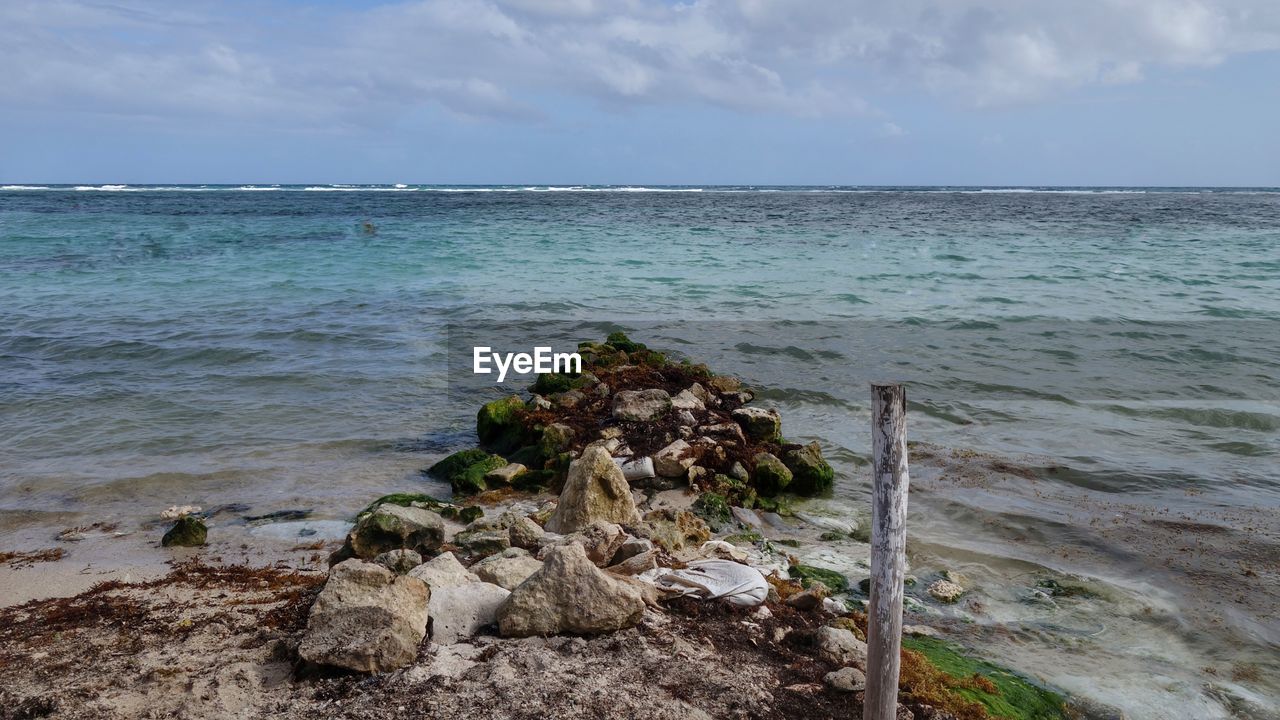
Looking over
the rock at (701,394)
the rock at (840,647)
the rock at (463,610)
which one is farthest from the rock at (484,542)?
the rock at (701,394)

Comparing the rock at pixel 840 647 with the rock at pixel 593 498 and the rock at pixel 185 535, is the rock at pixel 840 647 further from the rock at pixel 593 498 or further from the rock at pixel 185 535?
the rock at pixel 185 535

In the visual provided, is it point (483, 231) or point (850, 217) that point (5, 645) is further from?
point (850, 217)

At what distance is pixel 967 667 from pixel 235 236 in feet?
118

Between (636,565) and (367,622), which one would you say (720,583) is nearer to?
(636,565)

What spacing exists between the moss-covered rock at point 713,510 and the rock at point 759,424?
1.51 meters

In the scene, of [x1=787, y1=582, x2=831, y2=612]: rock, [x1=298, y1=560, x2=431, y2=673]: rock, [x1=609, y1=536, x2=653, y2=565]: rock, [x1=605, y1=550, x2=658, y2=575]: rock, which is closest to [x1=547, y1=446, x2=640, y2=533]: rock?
[x1=609, y1=536, x2=653, y2=565]: rock

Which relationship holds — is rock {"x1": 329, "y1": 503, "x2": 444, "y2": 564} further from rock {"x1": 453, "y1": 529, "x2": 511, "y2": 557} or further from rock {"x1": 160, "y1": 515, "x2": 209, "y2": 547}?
rock {"x1": 160, "y1": 515, "x2": 209, "y2": 547}

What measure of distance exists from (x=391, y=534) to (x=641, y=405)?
3.84 meters

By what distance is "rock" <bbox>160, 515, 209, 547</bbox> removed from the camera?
6.61 meters

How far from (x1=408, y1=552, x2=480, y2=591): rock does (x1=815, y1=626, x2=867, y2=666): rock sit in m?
2.04

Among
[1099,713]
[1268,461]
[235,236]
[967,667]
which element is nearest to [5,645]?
[967,667]

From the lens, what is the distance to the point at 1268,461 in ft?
30.2

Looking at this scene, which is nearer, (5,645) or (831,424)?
(5,645)

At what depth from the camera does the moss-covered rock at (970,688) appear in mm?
4520
